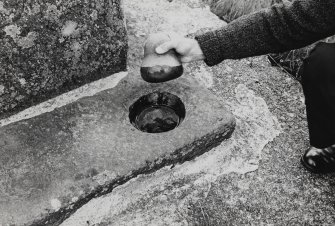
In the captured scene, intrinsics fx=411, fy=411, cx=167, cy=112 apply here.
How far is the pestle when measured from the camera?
2004 millimetres

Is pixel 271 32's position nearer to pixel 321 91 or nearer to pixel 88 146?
pixel 321 91

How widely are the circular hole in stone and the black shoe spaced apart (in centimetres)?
69

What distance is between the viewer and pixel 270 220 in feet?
6.41

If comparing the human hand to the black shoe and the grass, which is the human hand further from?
the grass

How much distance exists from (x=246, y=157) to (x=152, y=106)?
584 millimetres

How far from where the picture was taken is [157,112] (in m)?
2.27

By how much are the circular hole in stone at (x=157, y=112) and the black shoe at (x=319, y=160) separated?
69 cm

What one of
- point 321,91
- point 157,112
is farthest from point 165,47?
point 321,91

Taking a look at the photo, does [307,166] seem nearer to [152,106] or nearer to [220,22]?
[152,106]

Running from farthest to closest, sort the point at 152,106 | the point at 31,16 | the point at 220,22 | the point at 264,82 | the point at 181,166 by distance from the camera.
A: the point at 220,22
the point at 264,82
the point at 152,106
the point at 181,166
the point at 31,16

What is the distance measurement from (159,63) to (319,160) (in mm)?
969

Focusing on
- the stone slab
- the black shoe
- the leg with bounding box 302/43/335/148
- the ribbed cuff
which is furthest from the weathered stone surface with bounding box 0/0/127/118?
the black shoe

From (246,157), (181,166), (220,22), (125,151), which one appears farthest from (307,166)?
(220,22)

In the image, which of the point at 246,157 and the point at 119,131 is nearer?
the point at 119,131
